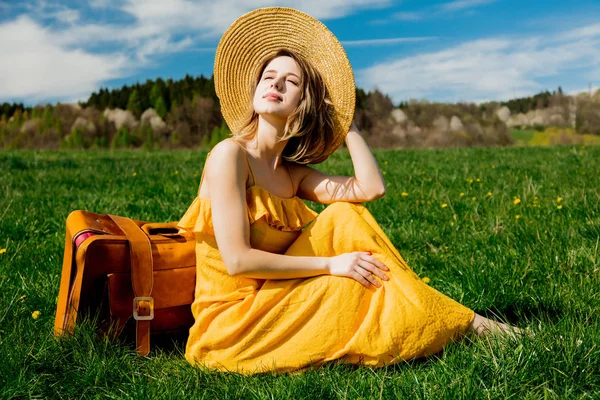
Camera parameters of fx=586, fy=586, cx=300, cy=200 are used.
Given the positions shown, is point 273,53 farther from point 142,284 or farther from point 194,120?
point 194,120

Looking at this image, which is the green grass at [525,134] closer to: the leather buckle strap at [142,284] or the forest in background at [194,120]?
the forest in background at [194,120]

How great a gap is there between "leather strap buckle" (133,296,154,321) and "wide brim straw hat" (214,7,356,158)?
915 mm

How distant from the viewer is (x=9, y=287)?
3391 millimetres

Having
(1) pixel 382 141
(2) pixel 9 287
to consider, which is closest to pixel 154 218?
(2) pixel 9 287

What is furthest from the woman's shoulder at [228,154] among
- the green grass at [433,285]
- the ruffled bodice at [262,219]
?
the green grass at [433,285]

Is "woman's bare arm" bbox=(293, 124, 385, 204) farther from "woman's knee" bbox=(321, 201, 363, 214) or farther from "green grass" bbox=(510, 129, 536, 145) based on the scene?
"green grass" bbox=(510, 129, 536, 145)

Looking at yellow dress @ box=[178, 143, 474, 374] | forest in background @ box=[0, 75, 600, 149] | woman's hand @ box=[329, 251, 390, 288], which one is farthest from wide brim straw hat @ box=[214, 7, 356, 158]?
forest in background @ box=[0, 75, 600, 149]

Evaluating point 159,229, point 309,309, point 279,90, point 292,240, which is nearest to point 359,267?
point 309,309

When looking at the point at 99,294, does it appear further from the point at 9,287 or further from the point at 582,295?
the point at 582,295

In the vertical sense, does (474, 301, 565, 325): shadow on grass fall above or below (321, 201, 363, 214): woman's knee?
below

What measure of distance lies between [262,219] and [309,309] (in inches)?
18.3

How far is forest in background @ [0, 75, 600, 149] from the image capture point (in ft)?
77.7

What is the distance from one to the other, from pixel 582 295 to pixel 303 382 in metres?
1.70

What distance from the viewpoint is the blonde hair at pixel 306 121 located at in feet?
8.97
